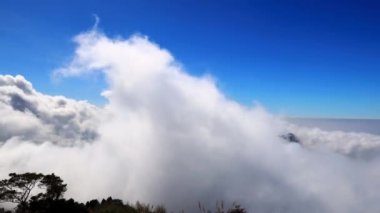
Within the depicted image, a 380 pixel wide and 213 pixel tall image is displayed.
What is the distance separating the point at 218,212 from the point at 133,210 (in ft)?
17.8

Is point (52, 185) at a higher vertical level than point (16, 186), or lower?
higher

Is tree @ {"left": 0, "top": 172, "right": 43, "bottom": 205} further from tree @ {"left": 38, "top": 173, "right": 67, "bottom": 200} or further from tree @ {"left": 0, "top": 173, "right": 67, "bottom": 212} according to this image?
tree @ {"left": 38, "top": 173, "right": 67, "bottom": 200}

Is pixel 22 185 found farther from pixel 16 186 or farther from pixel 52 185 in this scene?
pixel 52 185

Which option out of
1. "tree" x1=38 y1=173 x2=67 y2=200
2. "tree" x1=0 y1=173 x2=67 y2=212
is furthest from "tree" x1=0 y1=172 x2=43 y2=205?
"tree" x1=38 y1=173 x2=67 y2=200

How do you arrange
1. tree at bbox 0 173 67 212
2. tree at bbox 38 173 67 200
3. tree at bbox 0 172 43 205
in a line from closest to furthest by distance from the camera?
tree at bbox 38 173 67 200
tree at bbox 0 173 67 212
tree at bbox 0 172 43 205

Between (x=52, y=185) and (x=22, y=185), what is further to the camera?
(x=22, y=185)

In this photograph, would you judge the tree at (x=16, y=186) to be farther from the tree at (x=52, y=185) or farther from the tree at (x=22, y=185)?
the tree at (x=52, y=185)

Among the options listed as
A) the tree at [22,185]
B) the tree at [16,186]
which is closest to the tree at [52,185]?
the tree at [22,185]

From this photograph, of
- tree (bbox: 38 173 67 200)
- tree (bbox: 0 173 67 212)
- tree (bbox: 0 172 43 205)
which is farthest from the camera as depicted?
tree (bbox: 0 172 43 205)

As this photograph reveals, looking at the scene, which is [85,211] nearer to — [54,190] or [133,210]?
[133,210]

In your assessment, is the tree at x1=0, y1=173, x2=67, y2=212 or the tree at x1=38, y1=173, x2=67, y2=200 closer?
the tree at x1=38, y1=173, x2=67, y2=200

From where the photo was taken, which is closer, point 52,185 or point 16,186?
point 52,185

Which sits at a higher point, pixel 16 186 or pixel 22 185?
pixel 22 185

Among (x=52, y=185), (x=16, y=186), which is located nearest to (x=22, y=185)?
(x=16, y=186)
